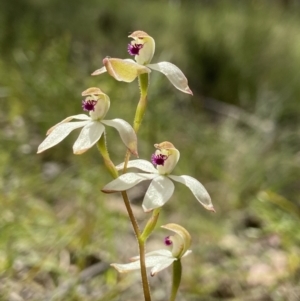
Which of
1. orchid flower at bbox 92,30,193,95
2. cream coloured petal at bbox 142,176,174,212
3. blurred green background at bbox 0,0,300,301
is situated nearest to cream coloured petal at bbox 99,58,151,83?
orchid flower at bbox 92,30,193,95

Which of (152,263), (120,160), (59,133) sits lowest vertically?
(120,160)

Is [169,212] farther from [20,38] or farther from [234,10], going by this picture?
[234,10]

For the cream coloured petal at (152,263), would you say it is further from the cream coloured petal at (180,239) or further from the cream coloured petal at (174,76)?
the cream coloured petal at (174,76)

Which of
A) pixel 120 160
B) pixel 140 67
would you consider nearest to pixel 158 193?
pixel 140 67

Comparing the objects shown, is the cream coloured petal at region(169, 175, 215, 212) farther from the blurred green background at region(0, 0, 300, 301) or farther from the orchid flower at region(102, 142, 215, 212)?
the blurred green background at region(0, 0, 300, 301)

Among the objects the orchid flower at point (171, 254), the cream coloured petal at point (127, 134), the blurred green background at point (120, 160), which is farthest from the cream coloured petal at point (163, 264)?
the blurred green background at point (120, 160)

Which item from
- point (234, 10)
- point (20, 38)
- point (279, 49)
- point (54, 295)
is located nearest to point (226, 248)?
point (54, 295)

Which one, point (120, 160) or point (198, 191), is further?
point (120, 160)

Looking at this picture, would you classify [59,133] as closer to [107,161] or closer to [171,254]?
[107,161]
